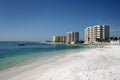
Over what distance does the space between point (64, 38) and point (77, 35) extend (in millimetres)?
34527

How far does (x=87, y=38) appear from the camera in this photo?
13475 centimetres

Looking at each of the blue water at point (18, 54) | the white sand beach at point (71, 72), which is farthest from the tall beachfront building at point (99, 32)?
the white sand beach at point (71, 72)

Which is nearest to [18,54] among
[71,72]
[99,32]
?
[71,72]

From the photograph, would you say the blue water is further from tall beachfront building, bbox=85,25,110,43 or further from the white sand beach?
tall beachfront building, bbox=85,25,110,43

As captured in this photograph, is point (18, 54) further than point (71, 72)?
Yes

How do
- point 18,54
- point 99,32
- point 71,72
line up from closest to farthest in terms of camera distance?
point 71,72 → point 18,54 → point 99,32

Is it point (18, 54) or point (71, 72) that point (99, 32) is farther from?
point (71, 72)

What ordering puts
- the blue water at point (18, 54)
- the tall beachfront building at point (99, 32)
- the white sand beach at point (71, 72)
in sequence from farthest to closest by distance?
the tall beachfront building at point (99, 32), the blue water at point (18, 54), the white sand beach at point (71, 72)

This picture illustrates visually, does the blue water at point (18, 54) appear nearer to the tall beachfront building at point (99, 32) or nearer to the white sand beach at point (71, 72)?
the white sand beach at point (71, 72)

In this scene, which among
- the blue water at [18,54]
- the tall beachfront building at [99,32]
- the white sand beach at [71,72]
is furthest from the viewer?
the tall beachfront building at [99,32]

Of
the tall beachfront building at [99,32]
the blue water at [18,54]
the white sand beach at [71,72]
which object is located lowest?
the blue water at [18,54]

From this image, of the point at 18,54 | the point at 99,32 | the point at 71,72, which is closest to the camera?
the point at 71,72

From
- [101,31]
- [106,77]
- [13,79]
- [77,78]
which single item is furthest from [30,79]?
[101,31]

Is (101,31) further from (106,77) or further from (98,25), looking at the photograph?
(106,77)
